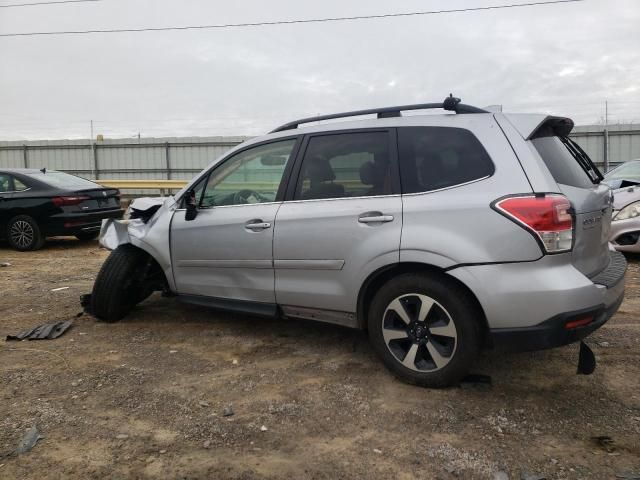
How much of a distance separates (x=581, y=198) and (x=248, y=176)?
7.87 feet

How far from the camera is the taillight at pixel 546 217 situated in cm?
286

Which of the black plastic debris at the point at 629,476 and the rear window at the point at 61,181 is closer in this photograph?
the black plastic debris at the point at 629,476

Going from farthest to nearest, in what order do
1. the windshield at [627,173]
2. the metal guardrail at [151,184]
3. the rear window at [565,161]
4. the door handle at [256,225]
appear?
the metal guardrail at [151,184] → the windshield at [627,173] → the door handle at [256,225] → the rear window at [565,161]

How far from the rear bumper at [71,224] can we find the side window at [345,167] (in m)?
6.40

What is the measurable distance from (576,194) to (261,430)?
88.7 inches

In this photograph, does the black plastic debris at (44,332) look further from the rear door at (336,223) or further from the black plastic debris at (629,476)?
the black plastic debris at (629,476)

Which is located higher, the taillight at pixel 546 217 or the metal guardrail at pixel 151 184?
the metal guardrail at pixel 151 184

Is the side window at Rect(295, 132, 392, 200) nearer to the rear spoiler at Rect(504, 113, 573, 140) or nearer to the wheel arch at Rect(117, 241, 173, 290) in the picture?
the rear spoiler at Rect(504, 113, 573, 140)

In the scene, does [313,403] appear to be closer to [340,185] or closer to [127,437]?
[127,437]

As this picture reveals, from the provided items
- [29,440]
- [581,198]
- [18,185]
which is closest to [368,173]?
[581,198]

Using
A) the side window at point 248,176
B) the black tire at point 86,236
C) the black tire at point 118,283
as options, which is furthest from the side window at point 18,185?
the side window at point 248,176

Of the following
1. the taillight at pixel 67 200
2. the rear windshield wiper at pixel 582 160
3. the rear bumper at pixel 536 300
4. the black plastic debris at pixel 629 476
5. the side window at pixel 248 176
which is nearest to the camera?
the black plastic debris at pixel 629 476

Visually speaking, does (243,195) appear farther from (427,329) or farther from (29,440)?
(29,440)

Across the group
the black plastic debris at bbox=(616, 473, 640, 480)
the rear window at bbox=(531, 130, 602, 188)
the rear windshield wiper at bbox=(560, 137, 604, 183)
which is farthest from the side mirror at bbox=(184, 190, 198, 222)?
the black plastic debris at bbox=(616, 473, 640, 480)
